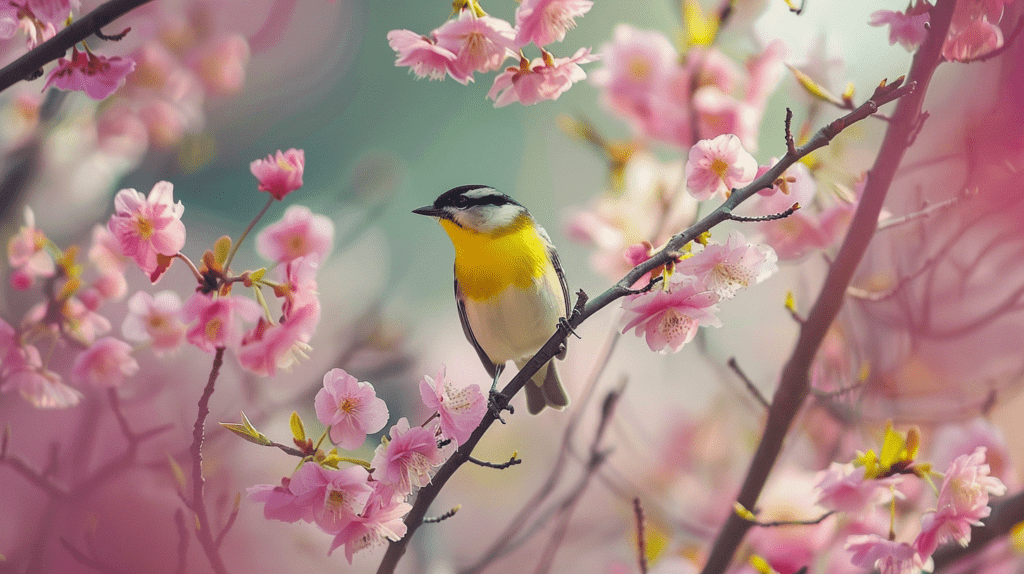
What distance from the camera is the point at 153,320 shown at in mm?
882

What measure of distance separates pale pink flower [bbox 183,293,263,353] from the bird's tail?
0.49 metres

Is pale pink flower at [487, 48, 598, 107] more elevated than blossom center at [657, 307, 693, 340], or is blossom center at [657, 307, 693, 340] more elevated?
pale pink flower at [487, 48, 598, 107]

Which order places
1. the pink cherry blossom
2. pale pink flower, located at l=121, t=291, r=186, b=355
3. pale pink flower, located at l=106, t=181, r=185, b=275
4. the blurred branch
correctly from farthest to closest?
pale pink flower, located at l=121, t=291, r=186, b=355, the pink cherry blossom, pale pink flower, located at l=106, t=181, r=185, b=275, the blurred branch

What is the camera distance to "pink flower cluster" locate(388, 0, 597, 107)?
2.12 ft

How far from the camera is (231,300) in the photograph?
2.14 ft

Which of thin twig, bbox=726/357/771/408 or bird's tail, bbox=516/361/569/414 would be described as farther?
bird's tail, bbox=516/361/569/414

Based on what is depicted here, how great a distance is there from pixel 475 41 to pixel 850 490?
644 mm

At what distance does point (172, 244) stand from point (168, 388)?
979 mm

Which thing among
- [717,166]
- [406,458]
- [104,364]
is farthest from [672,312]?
[104,364]

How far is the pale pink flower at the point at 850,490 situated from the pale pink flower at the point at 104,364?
93 cm

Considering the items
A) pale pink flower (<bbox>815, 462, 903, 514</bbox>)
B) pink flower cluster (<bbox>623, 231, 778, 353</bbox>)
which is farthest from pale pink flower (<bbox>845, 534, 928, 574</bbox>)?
pink flower cluster (<bbox>623, 231, 778, 353</bbox>)

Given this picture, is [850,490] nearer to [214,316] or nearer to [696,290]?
[696,290]

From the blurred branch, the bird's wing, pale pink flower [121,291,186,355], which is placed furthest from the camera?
the bird's wing

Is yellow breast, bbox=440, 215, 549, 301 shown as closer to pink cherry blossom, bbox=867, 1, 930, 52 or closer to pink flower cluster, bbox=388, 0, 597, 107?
pink flower cluster, bbox=388, 0, 597, 107
